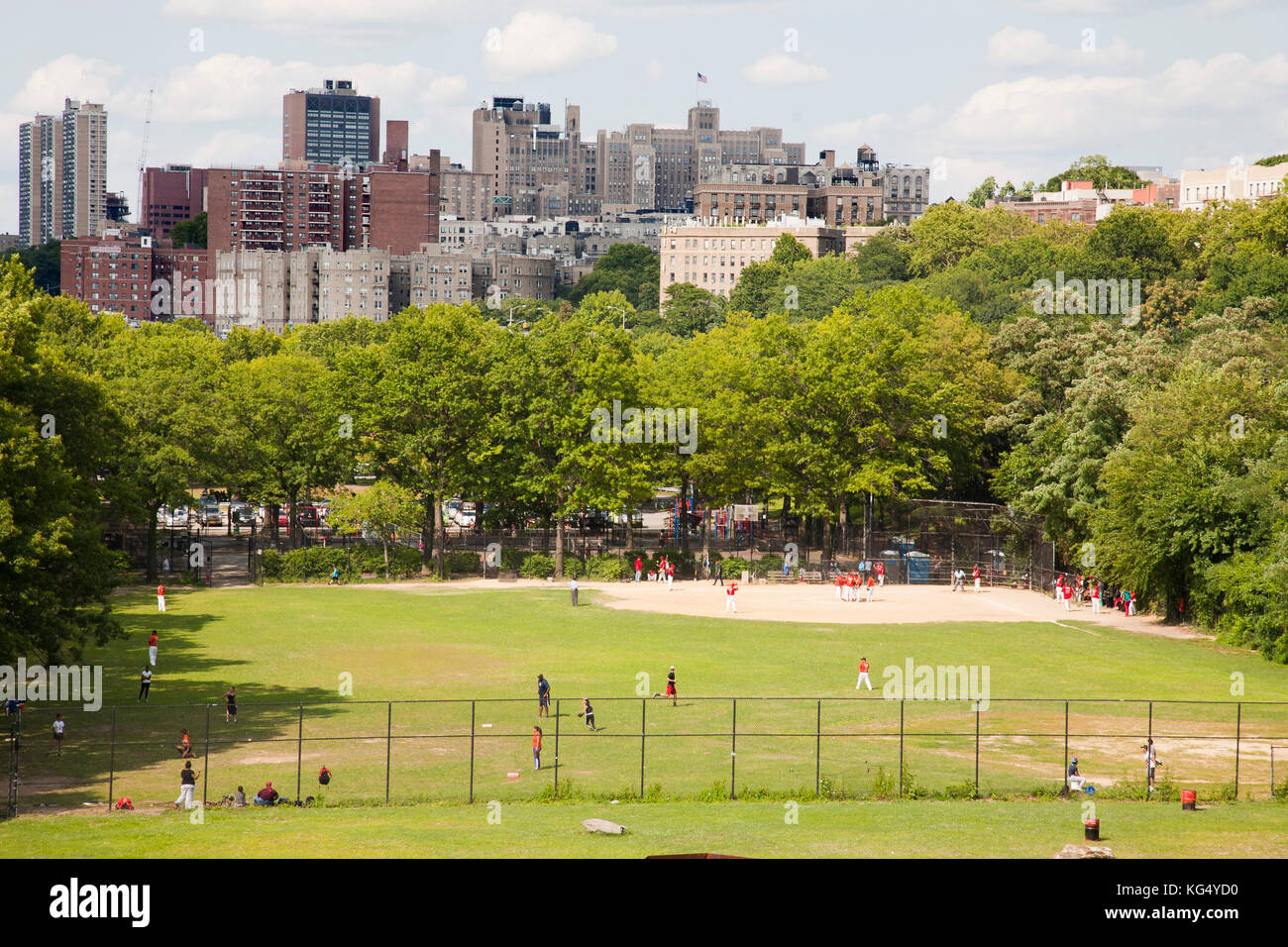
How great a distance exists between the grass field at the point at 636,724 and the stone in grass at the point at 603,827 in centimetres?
53

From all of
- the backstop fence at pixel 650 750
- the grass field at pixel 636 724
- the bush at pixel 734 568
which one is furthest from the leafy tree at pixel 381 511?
the backstop fence at pixel 650 750

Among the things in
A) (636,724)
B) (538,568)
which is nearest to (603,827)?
(636,724)

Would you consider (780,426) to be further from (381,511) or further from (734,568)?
(381,511)

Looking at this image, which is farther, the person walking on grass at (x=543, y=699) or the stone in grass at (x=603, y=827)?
the person walking on grass at (x=543, y=699)

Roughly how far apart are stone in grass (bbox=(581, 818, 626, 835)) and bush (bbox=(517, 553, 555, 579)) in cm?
4692

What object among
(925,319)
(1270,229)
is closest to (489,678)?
(925,319)

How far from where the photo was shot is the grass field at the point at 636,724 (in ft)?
90.7

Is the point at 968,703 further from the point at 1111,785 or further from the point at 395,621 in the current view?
the point at 395,621

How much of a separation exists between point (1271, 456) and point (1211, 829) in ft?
105

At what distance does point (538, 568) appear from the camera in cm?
7244

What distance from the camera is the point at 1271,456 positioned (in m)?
53.4

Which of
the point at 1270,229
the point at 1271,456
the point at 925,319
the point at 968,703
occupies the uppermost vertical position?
the point at 1270,229

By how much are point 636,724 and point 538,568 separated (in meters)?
36.0

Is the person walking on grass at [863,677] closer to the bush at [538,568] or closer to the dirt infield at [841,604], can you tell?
the dirt infield at [841,604]
